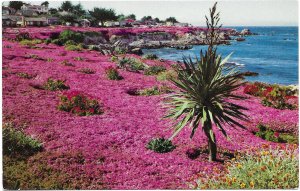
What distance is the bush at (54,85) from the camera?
1620 centimetres

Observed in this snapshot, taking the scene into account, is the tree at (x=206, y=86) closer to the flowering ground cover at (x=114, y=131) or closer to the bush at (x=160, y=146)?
the flowering ground cover at (x=114, y=131)

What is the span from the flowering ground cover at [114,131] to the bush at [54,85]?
48cm

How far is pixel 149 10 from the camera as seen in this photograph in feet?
39.4

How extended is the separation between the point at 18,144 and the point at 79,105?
456 centimetres

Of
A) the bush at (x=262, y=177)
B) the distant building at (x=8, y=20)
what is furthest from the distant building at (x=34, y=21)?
the bush at (x=262, y=177)

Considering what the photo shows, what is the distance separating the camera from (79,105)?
13914mm

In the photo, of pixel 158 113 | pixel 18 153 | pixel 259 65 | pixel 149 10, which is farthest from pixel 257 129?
pixel 259 65

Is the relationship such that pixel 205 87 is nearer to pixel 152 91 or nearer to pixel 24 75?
pixel 152 91

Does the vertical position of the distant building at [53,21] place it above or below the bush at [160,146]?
above

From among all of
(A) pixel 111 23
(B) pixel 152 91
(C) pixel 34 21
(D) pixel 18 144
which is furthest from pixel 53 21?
(D) pixel 18 144

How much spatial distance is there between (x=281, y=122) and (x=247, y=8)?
535 cm

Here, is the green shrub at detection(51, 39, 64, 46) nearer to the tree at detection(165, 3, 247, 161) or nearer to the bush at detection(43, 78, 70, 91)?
the bush at detection(43, 78, 70, 91)

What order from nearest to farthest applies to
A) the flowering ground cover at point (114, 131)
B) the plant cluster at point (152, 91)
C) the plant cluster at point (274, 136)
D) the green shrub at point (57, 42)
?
the flowering ground cover at point (114, 131), the plant cluster at point (274, 136), the plant cluster at point (152, 91), the green shrub at point (57, 42)

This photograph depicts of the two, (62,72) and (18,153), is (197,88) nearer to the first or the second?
(18,153)
